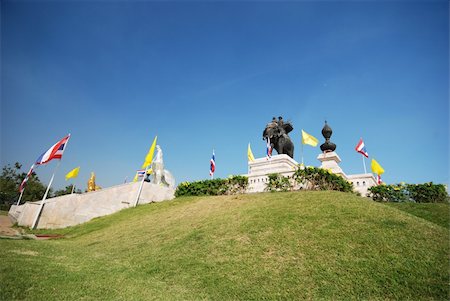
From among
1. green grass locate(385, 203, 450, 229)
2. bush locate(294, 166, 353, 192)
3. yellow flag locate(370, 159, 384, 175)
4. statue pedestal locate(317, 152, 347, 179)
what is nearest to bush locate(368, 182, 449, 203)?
green grass locate(385, 203, 450, 229)

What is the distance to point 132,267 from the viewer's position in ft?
23.5

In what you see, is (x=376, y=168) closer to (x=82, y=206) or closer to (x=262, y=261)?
(x=262, y=261)

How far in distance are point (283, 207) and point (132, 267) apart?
5.77 meters

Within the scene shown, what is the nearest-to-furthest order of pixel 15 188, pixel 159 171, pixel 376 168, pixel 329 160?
pixel 376 168 → pixel 329 160 → pixel 159 171 → pixel 15 188

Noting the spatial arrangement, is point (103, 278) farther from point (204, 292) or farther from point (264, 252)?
point (264, 252)

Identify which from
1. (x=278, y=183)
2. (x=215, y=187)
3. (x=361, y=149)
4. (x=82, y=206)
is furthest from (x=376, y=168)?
(x=82, y=206)

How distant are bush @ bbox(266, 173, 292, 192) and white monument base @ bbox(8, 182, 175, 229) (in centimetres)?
1050

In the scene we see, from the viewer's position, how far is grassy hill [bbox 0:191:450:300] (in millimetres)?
5141

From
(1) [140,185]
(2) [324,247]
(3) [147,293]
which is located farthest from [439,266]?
(1) [140,185]

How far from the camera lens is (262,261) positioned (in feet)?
21.3

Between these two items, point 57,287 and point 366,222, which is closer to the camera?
point 57,287

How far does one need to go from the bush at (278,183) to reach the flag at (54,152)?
13643 millimetres

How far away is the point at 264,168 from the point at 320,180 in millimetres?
7181

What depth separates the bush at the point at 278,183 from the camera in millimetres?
14586
